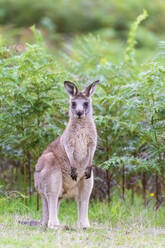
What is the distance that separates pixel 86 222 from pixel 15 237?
1.19 m

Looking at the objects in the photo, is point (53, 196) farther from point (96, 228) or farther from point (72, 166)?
point (96, 228)

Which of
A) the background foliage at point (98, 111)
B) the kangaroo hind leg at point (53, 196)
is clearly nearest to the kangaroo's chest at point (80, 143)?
the kangaroo hind leg at point (53, 196)

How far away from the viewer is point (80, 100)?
21.4 feet

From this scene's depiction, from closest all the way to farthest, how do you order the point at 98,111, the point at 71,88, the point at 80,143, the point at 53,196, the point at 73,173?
the point at 53,196
the point at 73,173
the point at 80,143
the point at 71,88
the point at 98,111

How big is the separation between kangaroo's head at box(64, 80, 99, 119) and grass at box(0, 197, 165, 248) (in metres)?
1.39

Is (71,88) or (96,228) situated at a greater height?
(71,88)

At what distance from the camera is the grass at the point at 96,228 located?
17.4 feet

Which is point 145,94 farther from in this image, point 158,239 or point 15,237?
point 15,237

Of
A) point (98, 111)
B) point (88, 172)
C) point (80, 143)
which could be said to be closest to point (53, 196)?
point (88, 172)

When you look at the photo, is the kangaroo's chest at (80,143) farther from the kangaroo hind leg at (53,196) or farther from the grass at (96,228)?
the grass at (96,228)

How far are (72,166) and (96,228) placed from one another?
0.79 metres

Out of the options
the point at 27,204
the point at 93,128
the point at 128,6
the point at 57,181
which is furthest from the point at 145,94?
the point at 128,6

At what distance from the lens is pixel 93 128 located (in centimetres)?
650

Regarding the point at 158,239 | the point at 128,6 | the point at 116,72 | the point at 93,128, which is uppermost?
the point at 128,6
